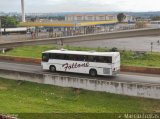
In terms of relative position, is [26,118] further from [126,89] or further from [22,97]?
[126,89]

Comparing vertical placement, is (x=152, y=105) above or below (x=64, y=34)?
below

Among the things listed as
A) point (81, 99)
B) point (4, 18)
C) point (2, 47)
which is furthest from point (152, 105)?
point (4, 18)

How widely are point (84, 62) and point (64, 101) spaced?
6112 mm

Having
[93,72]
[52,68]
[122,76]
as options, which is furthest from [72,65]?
[122,76]

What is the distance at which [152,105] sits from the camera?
28500 millimetres

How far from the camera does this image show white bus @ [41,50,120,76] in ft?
111

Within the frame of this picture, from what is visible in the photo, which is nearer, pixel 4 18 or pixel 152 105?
pixel 152 105

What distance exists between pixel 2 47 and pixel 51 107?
2794 cm

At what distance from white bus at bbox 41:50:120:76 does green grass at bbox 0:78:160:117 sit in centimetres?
275

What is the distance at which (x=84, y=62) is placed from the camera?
35.2 metres

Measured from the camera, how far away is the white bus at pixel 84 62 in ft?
111

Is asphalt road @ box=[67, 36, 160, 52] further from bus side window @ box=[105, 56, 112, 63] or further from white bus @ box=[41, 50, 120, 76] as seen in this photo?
bus side window @ box=[105, 56, 112, 63]

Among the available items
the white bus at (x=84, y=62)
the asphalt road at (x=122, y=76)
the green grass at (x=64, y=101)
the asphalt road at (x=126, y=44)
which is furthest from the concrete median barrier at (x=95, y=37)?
the asphalt road at (x=126, y=44)

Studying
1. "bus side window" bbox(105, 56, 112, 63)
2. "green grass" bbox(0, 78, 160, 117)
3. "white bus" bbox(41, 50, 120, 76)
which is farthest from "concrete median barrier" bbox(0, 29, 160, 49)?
"green grass" bbox(0, 78, 160, 117)
